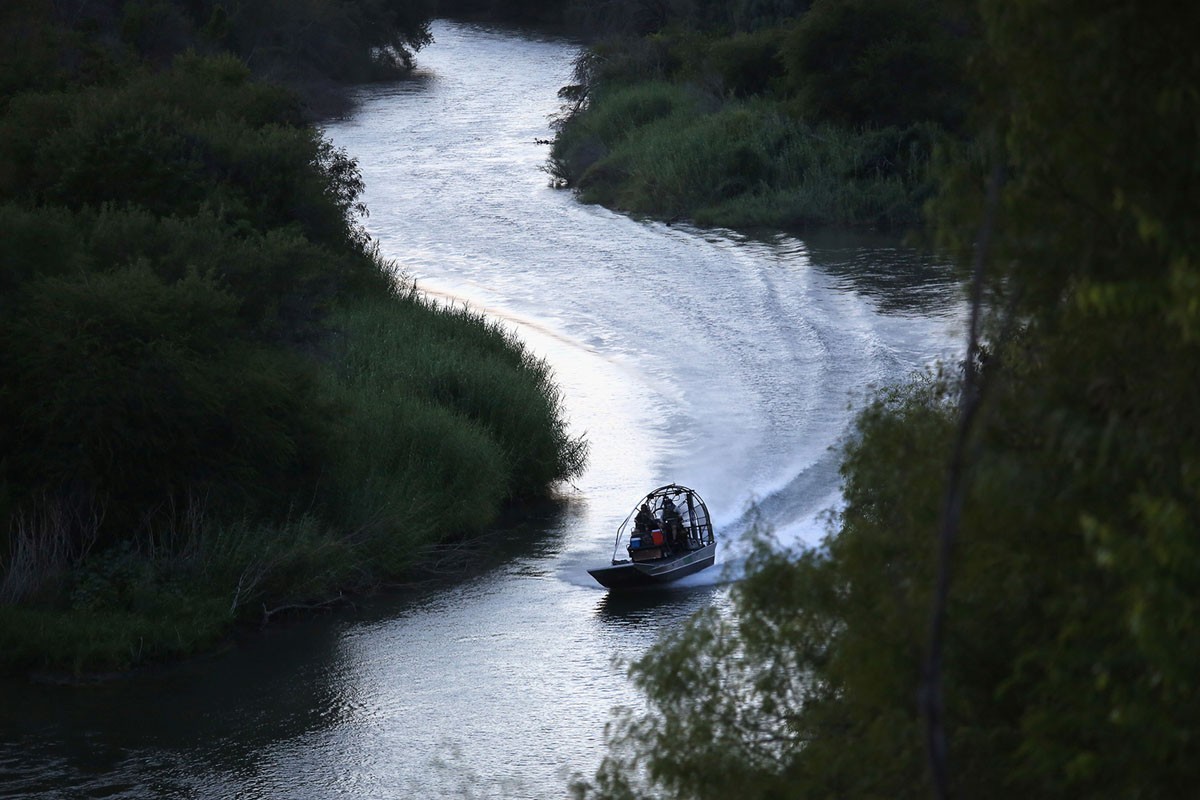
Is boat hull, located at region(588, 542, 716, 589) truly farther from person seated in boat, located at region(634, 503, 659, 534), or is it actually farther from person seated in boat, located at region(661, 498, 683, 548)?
person seated in boat, located at region(634, 503, 659, 534)

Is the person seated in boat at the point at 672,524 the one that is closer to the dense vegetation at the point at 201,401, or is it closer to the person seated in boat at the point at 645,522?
the person seated in boat at the point at 645,522

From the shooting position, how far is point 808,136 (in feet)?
173

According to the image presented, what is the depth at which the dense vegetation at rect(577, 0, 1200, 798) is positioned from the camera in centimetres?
573

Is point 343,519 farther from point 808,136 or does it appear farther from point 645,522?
point 808,136

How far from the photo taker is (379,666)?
19.6m

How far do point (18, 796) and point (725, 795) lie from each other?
10252 millimetres

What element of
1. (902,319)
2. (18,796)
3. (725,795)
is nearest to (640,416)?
(902,319)

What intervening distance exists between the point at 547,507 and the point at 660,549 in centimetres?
456

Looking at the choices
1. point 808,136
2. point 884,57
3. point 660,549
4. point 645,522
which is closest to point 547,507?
point 645,522

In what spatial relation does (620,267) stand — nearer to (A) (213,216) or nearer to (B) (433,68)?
(A) (213,216)

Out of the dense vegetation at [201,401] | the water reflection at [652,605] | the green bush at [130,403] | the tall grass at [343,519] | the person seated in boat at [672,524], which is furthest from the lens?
the person seated in boat at [672,524]

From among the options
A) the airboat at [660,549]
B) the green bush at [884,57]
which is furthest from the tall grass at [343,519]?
the green bush at [884,57]

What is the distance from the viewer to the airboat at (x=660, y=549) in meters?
22.0

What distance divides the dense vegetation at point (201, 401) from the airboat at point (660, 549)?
298cm
